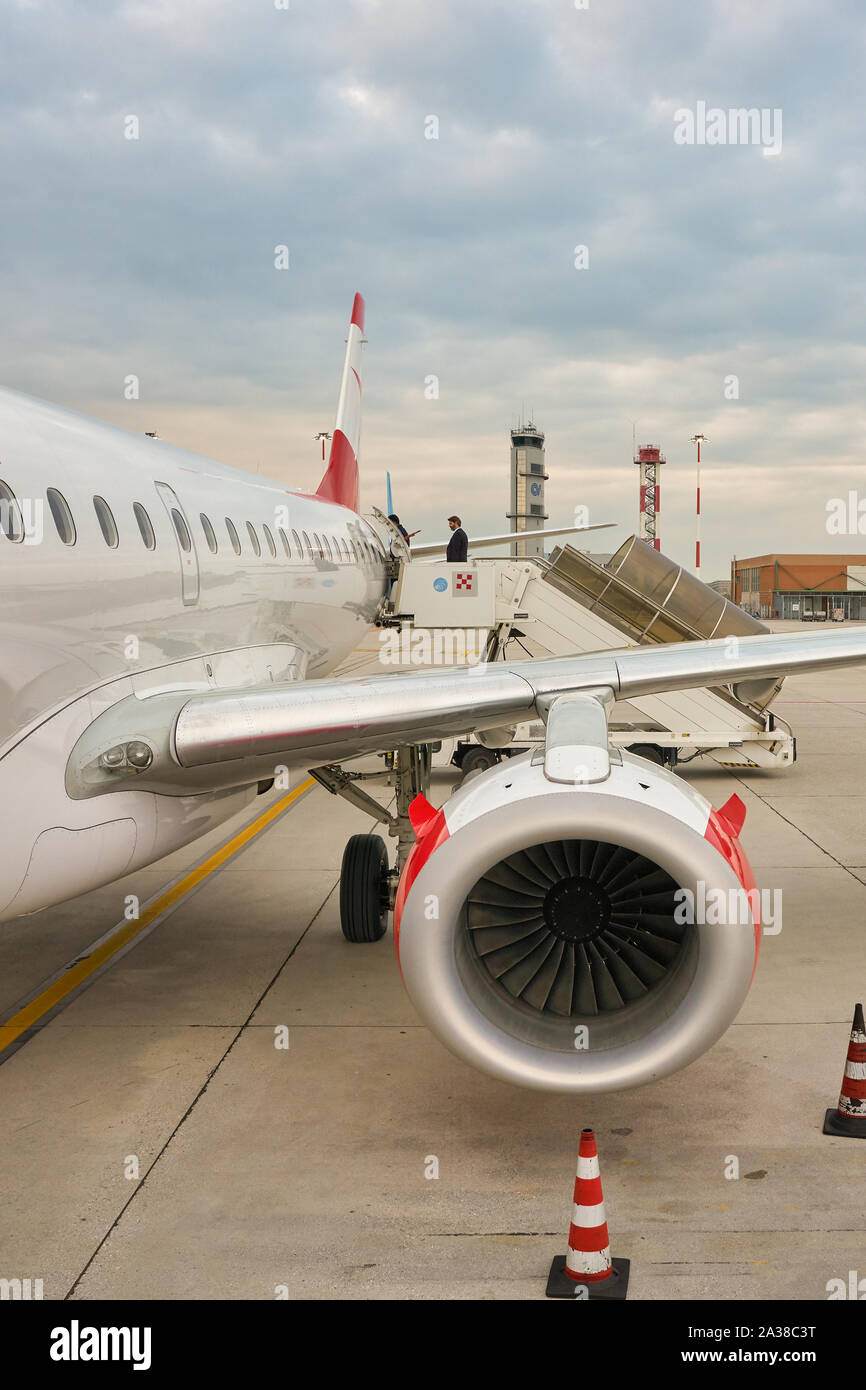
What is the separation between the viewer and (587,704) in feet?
19.3

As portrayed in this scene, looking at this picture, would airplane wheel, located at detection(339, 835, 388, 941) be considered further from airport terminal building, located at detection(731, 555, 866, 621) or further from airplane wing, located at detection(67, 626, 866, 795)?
airport terminal building, located at detection(731, 555, 866, 621)

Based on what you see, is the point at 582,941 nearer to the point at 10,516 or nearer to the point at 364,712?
the point at 364,712

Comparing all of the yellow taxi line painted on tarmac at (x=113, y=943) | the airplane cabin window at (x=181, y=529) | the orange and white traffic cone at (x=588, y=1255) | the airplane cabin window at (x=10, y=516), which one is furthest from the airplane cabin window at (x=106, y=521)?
the orange and white traffic cone at (x=588, y=1255)

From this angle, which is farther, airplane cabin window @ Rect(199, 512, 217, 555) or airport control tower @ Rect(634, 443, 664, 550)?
airport control tower @ Rect(634, 443, 664, 550)

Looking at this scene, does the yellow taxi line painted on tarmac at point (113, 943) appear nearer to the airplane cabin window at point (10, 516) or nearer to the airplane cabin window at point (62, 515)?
the airplane cabin window at point (62, 515)

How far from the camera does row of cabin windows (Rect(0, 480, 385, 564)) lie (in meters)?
5.01

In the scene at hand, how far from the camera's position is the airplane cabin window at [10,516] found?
16.1 feet

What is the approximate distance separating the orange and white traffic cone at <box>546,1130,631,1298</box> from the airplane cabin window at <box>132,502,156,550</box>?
3889 mm

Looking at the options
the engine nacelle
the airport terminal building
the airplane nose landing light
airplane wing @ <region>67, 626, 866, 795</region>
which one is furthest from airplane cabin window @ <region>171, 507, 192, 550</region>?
the airport terminal building

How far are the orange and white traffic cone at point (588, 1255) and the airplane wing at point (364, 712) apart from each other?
173 cm

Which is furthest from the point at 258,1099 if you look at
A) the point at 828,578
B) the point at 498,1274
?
the point at 828,578

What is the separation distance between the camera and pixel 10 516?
498 centimetres

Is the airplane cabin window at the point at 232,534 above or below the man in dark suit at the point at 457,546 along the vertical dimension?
below

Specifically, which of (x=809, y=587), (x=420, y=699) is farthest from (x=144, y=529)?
(x=809, y=587)
